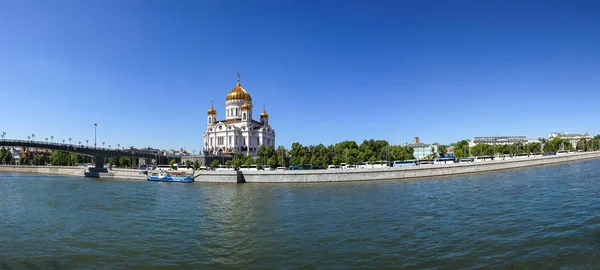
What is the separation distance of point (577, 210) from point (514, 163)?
42644 mm

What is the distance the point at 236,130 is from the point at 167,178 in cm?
2721

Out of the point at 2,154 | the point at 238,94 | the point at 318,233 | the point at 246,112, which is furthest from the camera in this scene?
the point at 2,154

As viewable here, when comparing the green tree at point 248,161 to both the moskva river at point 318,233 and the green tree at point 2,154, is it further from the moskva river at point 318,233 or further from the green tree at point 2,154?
the green tree at point 2,154

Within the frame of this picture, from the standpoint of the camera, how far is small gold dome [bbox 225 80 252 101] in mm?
84000

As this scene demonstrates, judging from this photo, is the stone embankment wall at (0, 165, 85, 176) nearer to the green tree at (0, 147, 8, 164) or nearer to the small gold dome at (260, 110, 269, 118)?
the green tree at (0, 147, 8, 164)

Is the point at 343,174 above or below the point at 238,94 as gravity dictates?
below

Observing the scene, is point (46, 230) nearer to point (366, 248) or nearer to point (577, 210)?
point (366, 248)

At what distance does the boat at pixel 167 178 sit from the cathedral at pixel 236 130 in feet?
66.5

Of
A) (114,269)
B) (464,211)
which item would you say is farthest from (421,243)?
(114,269)

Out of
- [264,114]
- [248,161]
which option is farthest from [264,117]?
[248,161]

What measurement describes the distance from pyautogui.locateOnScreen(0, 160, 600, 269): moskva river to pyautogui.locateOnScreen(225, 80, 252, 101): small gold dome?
5842 cm

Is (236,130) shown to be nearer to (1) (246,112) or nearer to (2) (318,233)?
(1) (246,112)

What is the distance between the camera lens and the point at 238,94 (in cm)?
8400

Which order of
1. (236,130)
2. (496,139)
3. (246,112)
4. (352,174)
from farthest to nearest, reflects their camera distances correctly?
1. (496,139)
2. (246,112)
3. (236,130)
4. (352,174)
